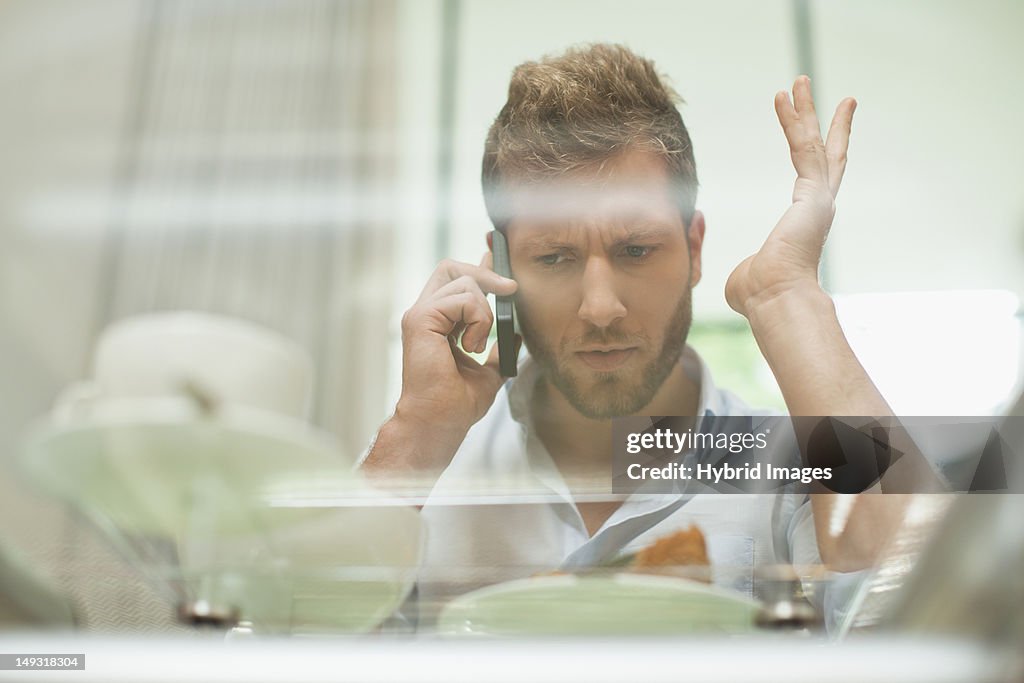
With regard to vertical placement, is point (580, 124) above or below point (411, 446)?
above

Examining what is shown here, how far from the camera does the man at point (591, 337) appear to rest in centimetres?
64

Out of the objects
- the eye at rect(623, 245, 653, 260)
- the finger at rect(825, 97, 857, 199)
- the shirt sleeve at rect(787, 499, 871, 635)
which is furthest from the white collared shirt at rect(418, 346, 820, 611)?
the finger at rect(825, 97, 857, 199)

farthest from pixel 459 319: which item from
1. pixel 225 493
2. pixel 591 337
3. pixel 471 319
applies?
pixel 225 493

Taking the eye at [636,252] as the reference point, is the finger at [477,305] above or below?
below

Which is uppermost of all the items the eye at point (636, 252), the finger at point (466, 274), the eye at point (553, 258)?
the eye at point (636, 252)

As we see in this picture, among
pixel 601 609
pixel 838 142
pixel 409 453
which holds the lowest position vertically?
pixel 601 609

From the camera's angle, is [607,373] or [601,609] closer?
[601,609]

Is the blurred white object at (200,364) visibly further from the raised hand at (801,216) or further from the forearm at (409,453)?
the raised hand at (801,216)

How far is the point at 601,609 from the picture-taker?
564 mm

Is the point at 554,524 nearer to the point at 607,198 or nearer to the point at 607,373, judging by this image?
the point at 607,373

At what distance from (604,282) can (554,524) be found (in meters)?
0.20

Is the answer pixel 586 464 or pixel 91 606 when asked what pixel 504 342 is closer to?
pixel 586 464

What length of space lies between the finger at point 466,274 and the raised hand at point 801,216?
0.60 feet

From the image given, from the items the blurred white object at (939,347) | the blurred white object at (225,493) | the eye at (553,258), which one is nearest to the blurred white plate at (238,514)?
the blurred white object at (225,493)
